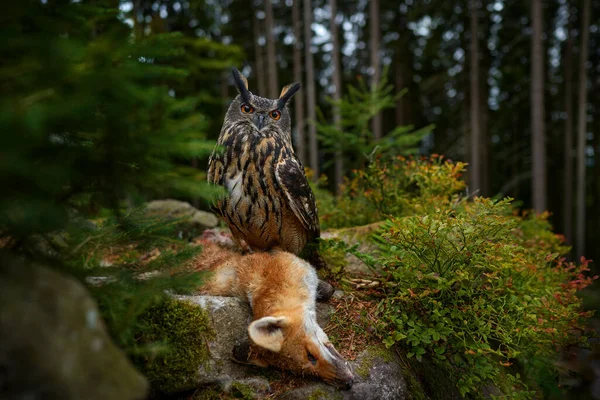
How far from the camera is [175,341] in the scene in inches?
104

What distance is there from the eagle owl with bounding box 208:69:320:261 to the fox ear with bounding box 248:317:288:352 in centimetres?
124

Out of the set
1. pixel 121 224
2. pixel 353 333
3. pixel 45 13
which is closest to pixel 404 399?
pixel 353 333

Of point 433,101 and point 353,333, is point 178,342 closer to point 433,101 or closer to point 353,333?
point 353,333

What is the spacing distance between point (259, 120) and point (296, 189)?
0.79m

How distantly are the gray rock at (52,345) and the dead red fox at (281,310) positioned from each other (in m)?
0.91

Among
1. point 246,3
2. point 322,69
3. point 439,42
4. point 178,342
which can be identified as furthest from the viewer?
point 322,69

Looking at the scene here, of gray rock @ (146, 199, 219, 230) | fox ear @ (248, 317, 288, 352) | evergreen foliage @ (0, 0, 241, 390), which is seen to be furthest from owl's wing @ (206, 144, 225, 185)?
gray rock @ (146, 199, 219, 230)

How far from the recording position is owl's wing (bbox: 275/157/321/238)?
3.41m

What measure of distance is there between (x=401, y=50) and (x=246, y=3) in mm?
7275

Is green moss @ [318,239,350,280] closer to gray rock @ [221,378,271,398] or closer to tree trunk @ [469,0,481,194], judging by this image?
gray rock @ [221,378,271,398]

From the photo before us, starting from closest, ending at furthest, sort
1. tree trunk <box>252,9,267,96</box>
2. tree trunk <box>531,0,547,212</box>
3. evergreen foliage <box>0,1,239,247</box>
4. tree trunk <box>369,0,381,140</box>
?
evergreen foliage <box>0,1,239,247</box> → tree trunk <box>531,0,547,212</box> → tree trunk <box>369,0,381,140</box> → tree trunk <box>252,9,267,96</box>

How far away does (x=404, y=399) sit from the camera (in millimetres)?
2721

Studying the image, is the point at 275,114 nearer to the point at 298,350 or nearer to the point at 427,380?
the point at 298,350

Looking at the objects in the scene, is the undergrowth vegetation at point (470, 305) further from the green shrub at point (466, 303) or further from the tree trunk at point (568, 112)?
the tree trunk at point (568, 112)
